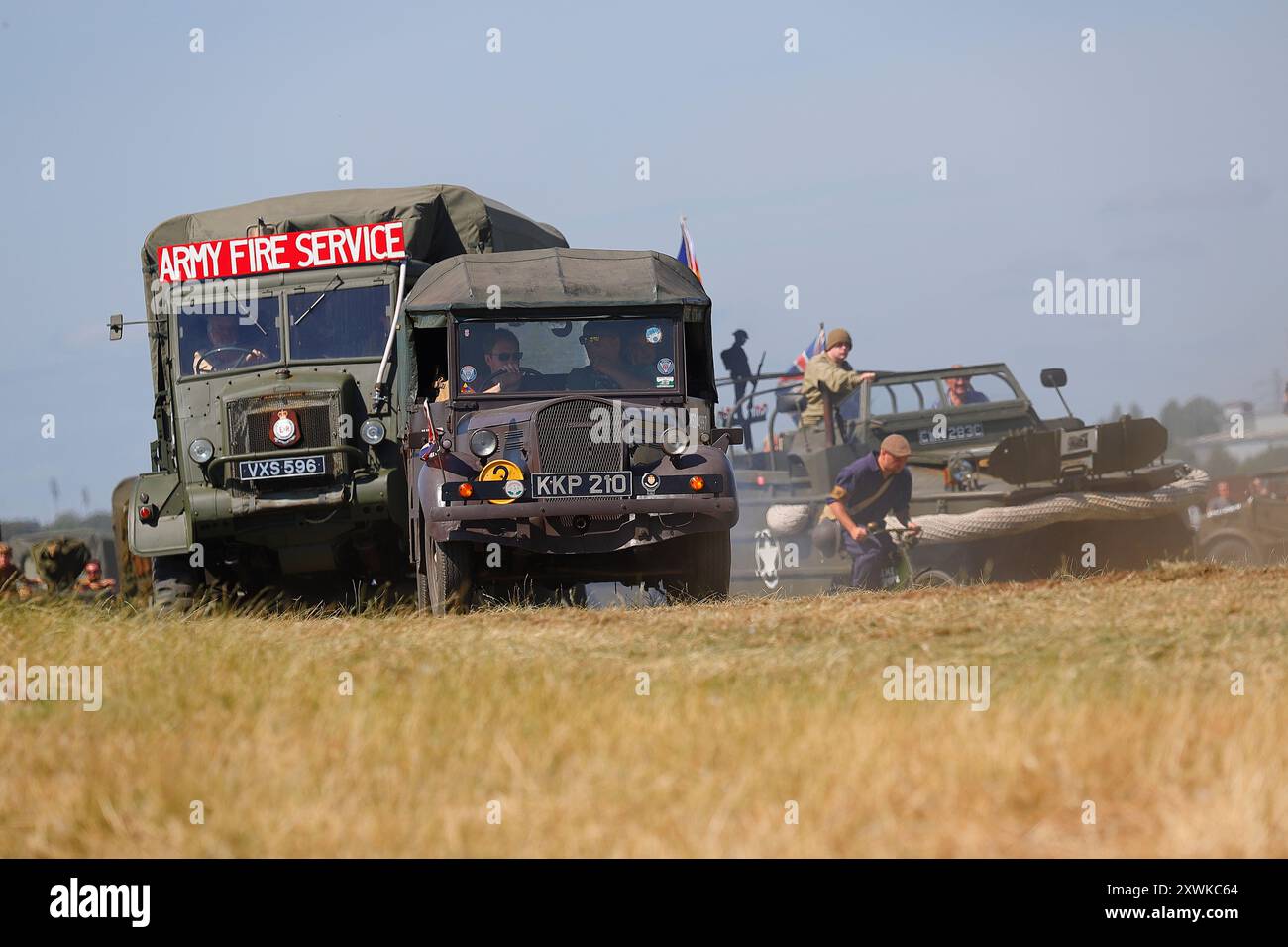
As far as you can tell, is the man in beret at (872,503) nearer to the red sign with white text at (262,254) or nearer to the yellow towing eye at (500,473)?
the red sign with white text at (262,254)

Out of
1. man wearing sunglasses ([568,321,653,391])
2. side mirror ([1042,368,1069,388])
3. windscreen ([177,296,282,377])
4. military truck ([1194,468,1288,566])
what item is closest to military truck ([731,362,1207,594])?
side mirror ([1042,368,1069,388])

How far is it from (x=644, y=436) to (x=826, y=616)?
1.97 metres

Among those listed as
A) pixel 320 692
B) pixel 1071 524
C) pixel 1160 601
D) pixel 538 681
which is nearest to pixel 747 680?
pixel 538 681

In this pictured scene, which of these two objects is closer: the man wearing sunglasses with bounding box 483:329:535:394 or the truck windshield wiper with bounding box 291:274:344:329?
the man wearing sunglasses with bounding box 483:329:535:394

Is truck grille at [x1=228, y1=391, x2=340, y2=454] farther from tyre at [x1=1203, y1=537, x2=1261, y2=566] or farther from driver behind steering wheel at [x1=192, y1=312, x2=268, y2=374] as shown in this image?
tyre at [x1=1203, y1=537, x2=1261, y2=566]

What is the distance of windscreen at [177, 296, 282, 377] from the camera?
1342cm

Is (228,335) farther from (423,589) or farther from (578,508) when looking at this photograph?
(578,508)

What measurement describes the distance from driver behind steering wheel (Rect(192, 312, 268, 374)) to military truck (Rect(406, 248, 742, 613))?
1.89 m

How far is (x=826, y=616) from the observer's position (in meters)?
9.80

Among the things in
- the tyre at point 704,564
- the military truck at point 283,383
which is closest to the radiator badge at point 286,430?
the military truck at point 283,383

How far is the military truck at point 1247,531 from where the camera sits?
18188 millimetres

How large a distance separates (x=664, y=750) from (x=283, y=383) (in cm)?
822

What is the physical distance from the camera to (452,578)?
36.3 feet

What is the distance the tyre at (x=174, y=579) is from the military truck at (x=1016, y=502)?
19.5 feet
